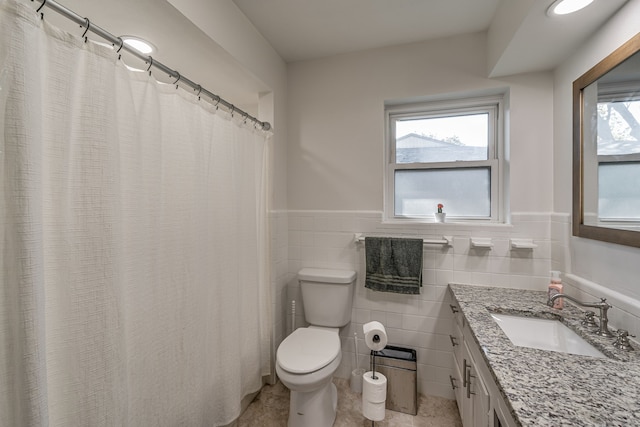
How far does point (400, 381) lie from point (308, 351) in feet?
2.16

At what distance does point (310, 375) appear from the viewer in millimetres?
1359

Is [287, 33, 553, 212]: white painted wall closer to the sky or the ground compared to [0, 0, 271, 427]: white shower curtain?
closer to the sky

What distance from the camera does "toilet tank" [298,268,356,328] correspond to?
72.7 inches

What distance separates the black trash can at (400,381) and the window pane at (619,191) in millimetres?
1273

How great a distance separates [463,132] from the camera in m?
1.94

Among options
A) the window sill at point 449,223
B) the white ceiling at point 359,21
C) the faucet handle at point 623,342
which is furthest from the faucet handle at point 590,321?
the white ceiling at point 359,21

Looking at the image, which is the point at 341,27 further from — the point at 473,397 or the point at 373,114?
the point at 473,397

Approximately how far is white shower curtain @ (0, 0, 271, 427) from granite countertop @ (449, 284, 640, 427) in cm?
117

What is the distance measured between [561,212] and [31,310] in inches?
90.2

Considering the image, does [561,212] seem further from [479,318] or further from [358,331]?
[358,331]

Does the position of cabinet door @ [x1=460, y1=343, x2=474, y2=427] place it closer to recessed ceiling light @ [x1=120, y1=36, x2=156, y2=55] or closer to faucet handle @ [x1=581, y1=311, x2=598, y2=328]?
faucet handle @ [x1=581, y1=311, x2=598, y2=328]

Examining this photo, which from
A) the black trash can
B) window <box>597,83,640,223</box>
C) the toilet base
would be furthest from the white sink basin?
the toilet base

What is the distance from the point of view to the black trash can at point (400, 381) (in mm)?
1661

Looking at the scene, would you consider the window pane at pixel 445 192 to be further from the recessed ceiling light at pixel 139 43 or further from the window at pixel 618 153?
the recessed ceiling light at pixel 139 43
